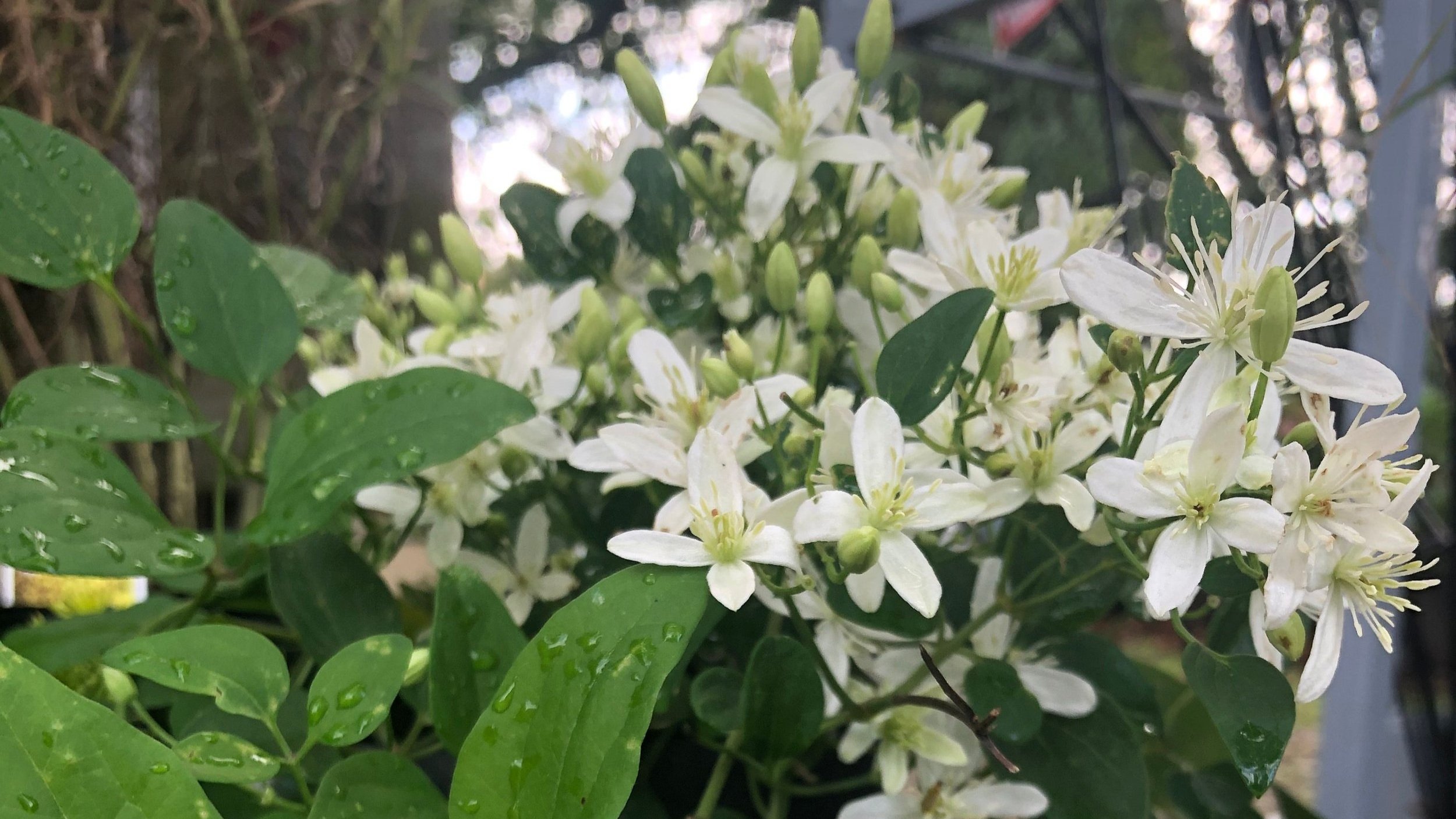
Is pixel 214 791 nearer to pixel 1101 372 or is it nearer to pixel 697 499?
pixel 697 499

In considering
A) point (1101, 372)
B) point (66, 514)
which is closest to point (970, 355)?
point (1101, 372)

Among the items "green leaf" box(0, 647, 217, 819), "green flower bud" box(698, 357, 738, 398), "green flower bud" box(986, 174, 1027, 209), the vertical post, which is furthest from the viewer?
the vertical post

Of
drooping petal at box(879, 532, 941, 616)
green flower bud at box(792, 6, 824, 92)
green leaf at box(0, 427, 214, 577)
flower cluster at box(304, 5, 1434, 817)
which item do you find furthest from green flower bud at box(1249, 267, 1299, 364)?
green leaf at box(0, 427, 214, 577)

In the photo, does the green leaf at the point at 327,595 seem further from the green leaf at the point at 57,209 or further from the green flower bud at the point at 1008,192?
the green flower bud at the point at 1008,192

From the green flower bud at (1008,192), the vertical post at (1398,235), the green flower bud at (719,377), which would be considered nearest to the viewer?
the green flower bud at (719,377)

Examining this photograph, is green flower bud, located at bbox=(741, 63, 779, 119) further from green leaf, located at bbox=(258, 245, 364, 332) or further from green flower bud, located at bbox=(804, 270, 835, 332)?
green leaf, located at bbox=(258, 245, 364, 332)

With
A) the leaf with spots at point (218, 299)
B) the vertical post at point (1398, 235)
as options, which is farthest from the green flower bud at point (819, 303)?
the vertical post at point (1398, 235)
